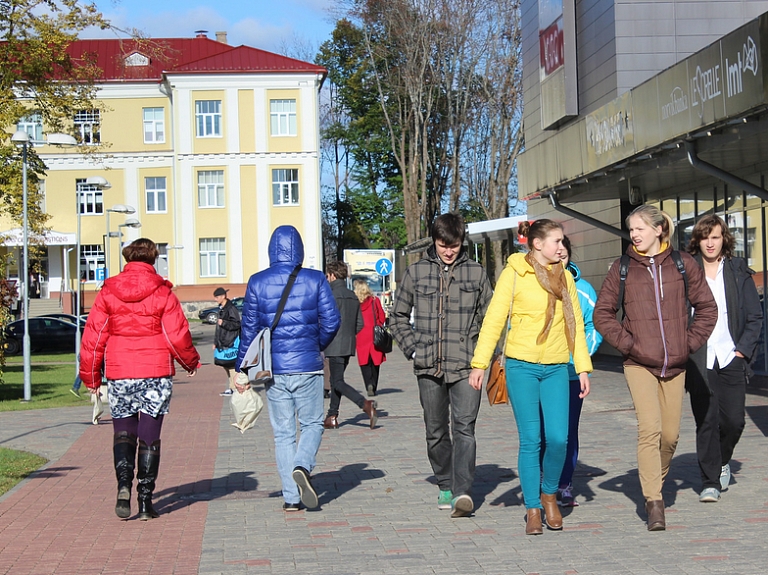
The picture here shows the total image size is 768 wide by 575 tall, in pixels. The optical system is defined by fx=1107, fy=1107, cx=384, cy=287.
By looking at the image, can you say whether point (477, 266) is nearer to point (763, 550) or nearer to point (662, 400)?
point (662, 400)

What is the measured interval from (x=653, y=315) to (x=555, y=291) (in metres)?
0.61

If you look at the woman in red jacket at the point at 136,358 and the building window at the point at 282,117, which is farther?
the building window at the point at 282,117

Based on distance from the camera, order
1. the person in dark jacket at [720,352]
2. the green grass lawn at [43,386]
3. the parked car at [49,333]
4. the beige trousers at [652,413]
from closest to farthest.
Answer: the beige trousers at [652,413] → the person in dark jacket at [720,352] → the green grass lawn at [43,386] → the parked car at [49,333]

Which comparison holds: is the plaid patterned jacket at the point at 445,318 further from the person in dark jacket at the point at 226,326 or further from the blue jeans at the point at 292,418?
the person in dark jacket at the point at 226,326

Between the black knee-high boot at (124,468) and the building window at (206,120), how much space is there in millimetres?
52429

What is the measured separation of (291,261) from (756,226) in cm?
1049

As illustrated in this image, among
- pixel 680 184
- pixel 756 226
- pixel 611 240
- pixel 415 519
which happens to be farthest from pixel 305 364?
pixel 611 240

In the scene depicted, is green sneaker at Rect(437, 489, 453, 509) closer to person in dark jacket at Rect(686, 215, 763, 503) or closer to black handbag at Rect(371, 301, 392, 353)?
person in dark jacket at Rect(686, 215, 763, 503)

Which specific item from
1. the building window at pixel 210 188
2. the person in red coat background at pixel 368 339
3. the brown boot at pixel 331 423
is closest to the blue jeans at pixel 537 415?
the brown boot at pixel 331 423

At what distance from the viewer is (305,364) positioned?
7.48 metres

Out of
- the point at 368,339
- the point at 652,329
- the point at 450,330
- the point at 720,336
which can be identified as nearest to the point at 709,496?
the point at 720,336

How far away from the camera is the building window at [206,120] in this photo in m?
58.7

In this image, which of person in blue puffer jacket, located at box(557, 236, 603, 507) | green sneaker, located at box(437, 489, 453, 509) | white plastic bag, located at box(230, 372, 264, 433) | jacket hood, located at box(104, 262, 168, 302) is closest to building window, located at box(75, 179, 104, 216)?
white plastic bag, located at box(230, 372, 264, 433)

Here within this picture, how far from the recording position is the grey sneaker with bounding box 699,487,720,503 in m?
7.29
